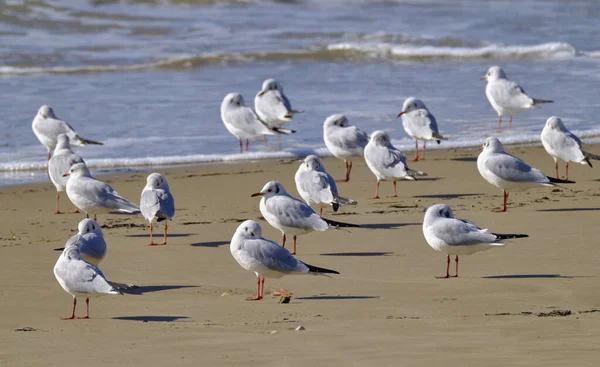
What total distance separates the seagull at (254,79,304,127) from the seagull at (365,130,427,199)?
4228mm

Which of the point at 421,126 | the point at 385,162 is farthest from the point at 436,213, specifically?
the point at 421,126

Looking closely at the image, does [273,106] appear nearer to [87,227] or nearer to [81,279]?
[87,227]

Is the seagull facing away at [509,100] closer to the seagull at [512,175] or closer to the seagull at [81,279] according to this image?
the seagull at [512,175]

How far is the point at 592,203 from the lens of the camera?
1142 centimetres

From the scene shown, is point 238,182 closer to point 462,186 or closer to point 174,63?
point 462,186

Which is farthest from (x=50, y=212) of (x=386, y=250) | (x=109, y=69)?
(x=109, y=69)

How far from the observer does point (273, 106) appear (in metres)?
16.8

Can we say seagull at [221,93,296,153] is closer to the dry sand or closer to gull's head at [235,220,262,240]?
the dry sand

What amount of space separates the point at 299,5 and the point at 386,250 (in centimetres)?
2632

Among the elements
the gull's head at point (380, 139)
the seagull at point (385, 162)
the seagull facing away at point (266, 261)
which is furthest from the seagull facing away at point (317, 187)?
the seagull facing away at point (266, 261)

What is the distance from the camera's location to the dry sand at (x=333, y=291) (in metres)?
6.59

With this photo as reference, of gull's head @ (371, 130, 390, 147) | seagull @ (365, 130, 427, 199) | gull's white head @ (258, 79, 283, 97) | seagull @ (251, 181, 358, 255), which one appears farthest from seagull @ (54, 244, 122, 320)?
gull's white head @ (258, 79, 283, 97)

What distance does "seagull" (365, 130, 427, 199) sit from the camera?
12055 millimetres

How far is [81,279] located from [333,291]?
74.5 inches
